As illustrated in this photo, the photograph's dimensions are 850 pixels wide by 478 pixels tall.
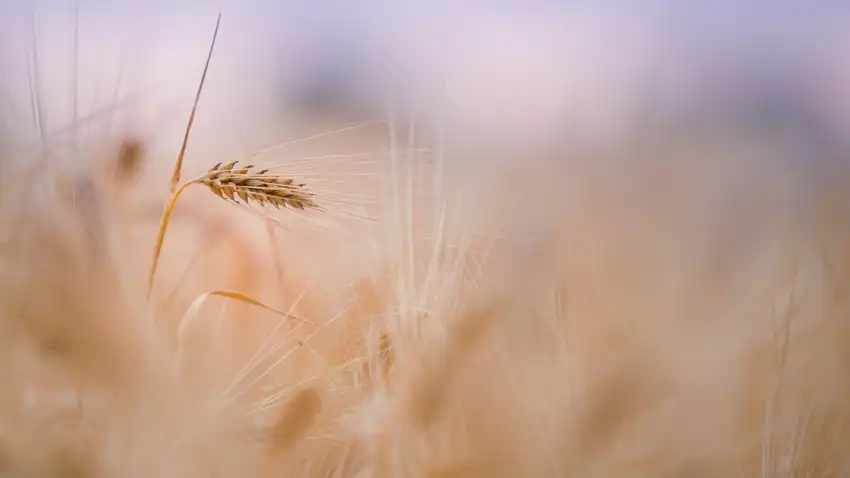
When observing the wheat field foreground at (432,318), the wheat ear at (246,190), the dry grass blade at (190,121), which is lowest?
the wheat field foreground at (432,318)

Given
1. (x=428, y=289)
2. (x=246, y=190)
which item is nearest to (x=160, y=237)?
(x=246, y=190)

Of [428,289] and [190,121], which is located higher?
[190,121]

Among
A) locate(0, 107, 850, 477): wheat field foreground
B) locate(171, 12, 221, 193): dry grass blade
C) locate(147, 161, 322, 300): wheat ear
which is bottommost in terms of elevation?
locate(0, 107, 850, 477): wheat field foreground

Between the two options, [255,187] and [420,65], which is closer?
[255,187]

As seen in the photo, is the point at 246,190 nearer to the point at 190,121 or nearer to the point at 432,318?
the point at 190,121

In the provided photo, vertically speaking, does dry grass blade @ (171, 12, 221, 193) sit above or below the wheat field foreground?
above

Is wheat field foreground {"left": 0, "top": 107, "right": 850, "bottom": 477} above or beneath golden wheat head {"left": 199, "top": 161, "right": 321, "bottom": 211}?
beneath
